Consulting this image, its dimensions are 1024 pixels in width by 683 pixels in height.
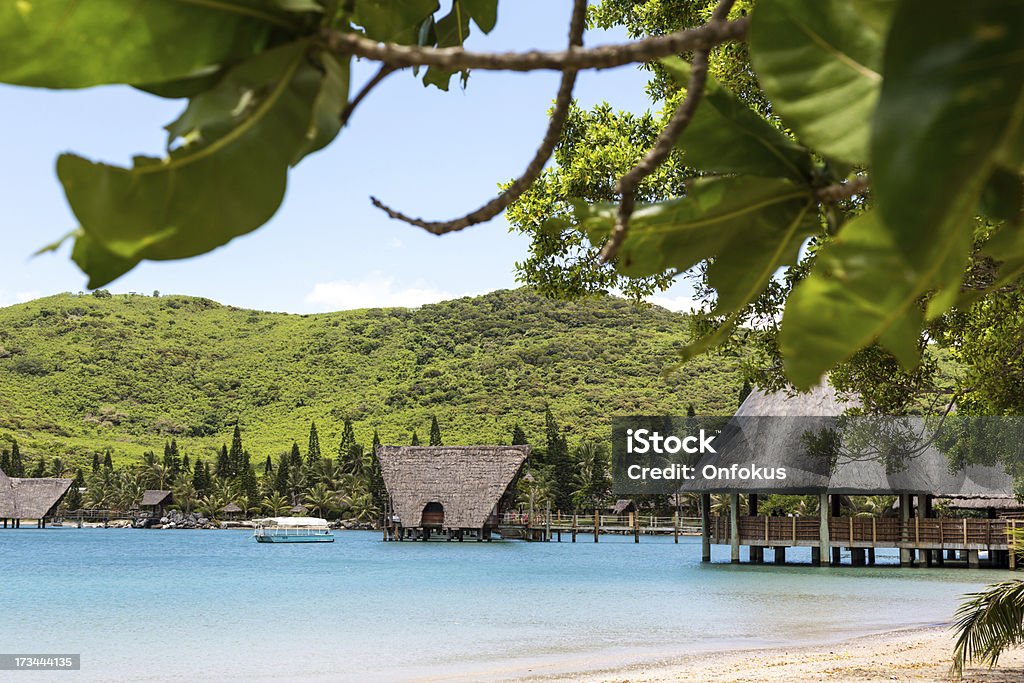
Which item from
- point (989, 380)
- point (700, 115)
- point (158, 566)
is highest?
point (989, 380)

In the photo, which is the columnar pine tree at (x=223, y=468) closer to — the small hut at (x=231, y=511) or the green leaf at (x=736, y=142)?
the small hut at (x=231, y=511)

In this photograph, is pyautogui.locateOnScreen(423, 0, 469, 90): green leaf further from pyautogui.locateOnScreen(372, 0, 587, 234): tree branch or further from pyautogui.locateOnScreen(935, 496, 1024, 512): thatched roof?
pyautogui.locateOnScreen(935, 496, 1024, 512): thatched roof

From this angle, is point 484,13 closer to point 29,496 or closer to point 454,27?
point 454,27

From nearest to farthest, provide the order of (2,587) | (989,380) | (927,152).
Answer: (927,152) → (989,380) → (2,587)

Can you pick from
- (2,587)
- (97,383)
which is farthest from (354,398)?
(2,587)

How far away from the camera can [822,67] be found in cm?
44

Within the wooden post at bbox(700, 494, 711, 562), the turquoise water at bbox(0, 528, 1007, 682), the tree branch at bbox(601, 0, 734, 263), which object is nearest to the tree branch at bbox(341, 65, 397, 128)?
the tree branch at bbox(601, 0, 734, 263)

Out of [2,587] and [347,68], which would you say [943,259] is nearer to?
[347,68]

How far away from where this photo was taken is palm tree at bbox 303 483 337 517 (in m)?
84.0

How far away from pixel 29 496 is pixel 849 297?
76.5m

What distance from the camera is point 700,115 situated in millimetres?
553

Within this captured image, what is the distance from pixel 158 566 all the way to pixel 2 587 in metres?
10.5

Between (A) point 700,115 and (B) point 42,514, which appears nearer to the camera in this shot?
(A) point 700,115

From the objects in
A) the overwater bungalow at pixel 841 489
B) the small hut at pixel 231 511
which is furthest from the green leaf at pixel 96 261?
the small hut at pixel 231 511
